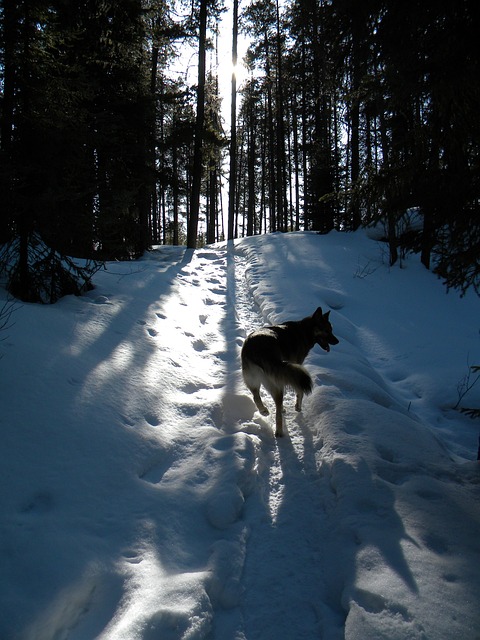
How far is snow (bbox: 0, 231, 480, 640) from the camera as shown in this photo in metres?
2.17

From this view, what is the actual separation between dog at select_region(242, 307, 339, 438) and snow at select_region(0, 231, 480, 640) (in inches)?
14.3

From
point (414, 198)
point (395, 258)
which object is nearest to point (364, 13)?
point (414, 198)

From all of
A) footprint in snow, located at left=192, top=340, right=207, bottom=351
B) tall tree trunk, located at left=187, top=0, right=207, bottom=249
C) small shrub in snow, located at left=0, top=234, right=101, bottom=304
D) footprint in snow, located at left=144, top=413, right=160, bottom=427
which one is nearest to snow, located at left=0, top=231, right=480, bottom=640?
footprint in snow, located at left=144, top=413, right=160, bottom=427

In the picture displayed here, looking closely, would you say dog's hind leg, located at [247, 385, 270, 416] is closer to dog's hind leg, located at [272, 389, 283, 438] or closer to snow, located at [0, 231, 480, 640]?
snow, located at [0, 231, 480, 640]

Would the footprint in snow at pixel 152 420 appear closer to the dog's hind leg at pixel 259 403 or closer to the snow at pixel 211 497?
the snow at pixel 211 497

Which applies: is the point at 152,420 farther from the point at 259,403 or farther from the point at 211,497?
the point at 259,403

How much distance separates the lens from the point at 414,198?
3539mm

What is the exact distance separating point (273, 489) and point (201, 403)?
1.62 metres

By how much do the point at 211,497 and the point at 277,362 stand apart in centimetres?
165

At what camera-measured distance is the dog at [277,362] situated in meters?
4.00

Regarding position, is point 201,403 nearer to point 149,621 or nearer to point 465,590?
point 149,621

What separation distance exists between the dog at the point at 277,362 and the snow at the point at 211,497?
1.19 ft

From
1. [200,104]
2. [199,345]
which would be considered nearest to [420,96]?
[199,345]

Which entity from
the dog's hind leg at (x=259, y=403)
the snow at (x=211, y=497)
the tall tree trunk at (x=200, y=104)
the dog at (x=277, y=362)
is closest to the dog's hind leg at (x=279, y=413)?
the dog at (x=277, y=362)
